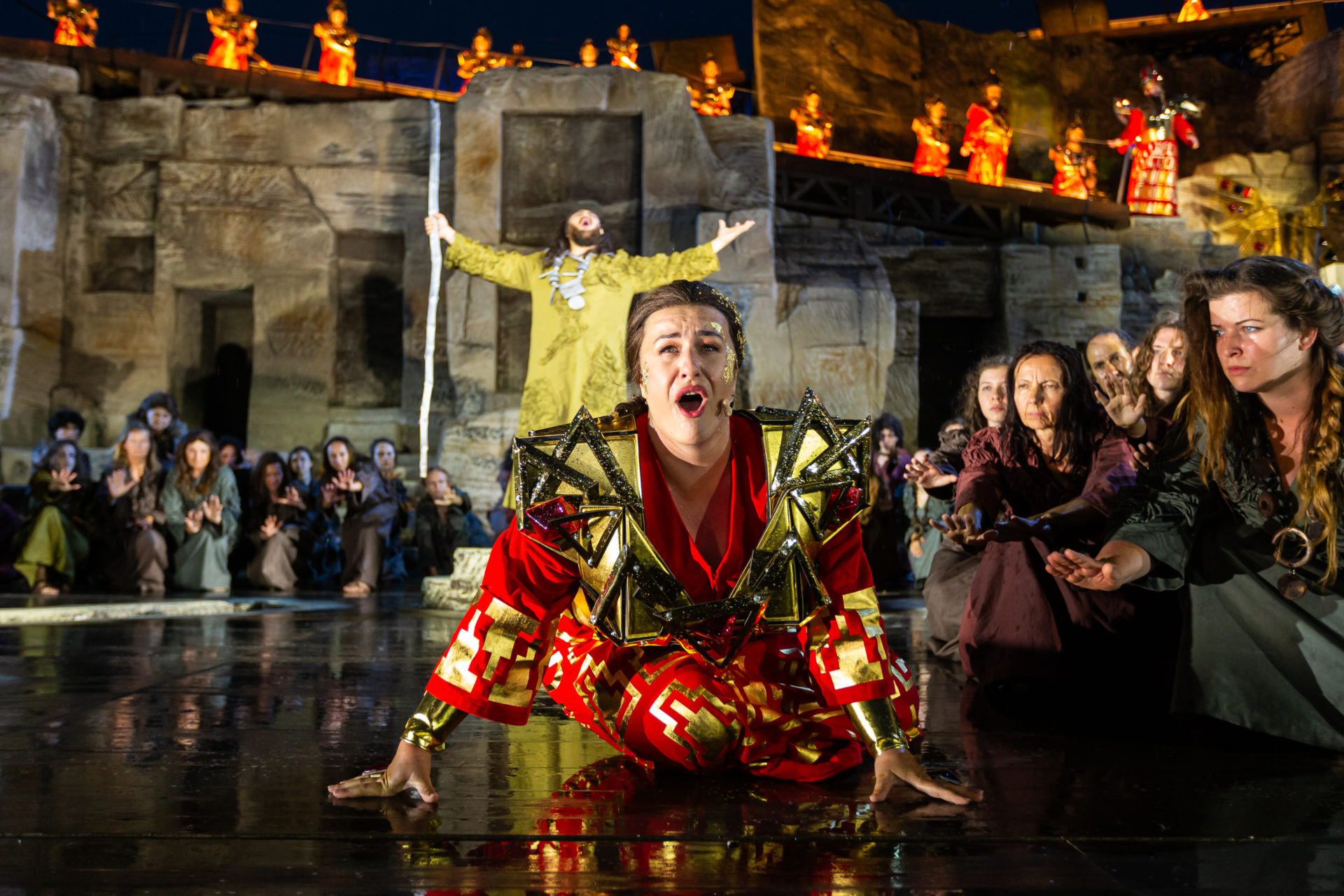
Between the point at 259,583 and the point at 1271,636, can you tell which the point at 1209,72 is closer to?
the point at 259,583

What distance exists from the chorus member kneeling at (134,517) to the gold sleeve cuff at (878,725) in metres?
6.00

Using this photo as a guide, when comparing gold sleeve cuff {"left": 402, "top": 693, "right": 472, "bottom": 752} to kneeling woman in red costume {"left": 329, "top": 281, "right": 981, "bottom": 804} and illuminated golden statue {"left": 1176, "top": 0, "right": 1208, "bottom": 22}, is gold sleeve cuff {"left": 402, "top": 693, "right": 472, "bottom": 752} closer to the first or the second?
kneeling woman in red costume {"left": 329, "top": 281, "right": 981, "bottom": 804}

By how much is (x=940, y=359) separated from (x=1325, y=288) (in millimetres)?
11732

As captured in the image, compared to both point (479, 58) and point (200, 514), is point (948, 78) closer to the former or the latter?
point (479, 58)

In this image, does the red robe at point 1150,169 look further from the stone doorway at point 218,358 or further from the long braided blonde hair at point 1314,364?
the long braided blonde hair at point 1314,364

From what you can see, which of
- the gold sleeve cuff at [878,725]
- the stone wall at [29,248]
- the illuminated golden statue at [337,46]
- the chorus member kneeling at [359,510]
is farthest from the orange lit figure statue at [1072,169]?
the gold sleeve cuff at [878,725]

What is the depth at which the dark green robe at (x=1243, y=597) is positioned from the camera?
229cm

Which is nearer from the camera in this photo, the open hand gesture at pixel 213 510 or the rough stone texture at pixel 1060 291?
the open hand gesture at pixel 213 510

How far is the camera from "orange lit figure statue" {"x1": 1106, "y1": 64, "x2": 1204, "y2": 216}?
1471 cm

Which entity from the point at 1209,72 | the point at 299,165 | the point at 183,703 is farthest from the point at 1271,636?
the point at 1209,72

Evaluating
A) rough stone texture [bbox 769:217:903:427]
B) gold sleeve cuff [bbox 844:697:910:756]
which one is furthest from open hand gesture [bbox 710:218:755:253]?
gold sleeve cuff [bbox 844:697:910:756]

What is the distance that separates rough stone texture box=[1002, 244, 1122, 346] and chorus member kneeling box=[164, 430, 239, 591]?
889 cm

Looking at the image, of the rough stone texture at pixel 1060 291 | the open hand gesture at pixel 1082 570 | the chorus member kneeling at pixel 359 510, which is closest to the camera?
the open hand gesture at pixel 1082 570

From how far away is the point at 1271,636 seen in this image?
236 cm
